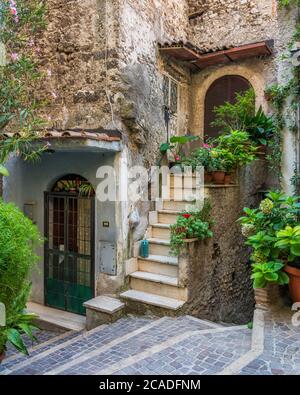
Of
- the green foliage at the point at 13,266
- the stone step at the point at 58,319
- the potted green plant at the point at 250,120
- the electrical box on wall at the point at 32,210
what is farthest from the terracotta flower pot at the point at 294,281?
the electrical box on wall at the point at 32,210

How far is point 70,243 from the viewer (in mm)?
6809

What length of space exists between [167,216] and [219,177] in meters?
1.39

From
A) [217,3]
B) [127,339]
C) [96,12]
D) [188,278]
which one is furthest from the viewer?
[217,3]

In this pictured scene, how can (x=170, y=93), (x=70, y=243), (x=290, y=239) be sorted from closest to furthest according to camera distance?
(x=290, y=239) → (x=70, y=243) → (x=170, y=93)

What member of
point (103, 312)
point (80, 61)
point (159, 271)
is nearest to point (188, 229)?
point (159, 271)

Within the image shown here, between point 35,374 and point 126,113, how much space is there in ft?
14.2

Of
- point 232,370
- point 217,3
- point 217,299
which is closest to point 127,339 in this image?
point 232,370

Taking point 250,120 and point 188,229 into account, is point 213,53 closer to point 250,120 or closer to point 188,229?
Answer: point 250,120

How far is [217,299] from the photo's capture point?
669 cm

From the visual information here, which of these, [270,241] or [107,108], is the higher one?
[107,108]

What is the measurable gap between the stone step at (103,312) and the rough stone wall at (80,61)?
3224 mm

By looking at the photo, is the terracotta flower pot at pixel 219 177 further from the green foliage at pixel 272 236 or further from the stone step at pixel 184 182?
the green foliage at pixel 272 236

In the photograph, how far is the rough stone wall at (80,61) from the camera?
6012 mm
